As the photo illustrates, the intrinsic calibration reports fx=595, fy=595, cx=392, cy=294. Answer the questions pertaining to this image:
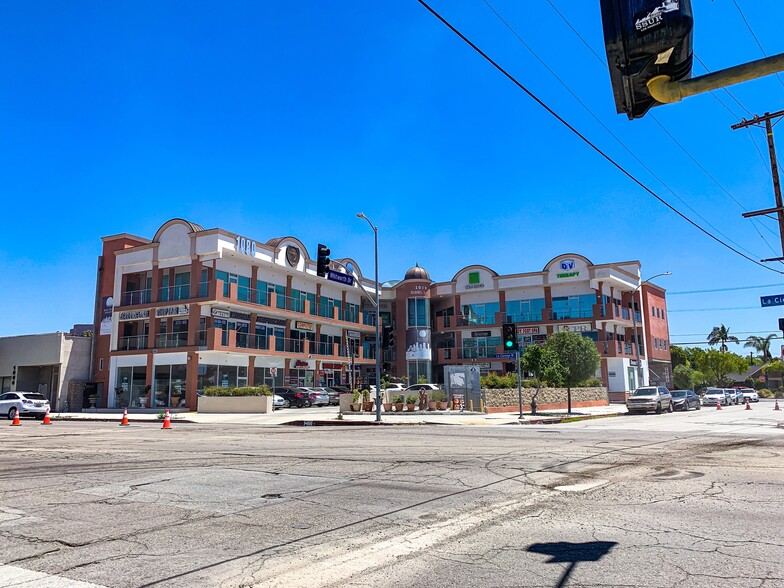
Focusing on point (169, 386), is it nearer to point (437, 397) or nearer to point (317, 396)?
point (317, 396)

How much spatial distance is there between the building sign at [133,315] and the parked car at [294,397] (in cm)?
1116

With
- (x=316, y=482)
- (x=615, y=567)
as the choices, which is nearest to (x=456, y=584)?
(x=615, y=567)

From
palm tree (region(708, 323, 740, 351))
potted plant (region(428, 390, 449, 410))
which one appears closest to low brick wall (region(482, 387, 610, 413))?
potted plant (region(428, 390, 449, 410))

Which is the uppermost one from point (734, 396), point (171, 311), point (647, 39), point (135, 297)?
point (135, 297)

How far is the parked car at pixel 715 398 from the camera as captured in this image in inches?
1997

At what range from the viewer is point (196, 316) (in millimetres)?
40938

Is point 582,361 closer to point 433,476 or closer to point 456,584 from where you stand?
point 433,476

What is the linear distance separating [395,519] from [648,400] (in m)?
32.7

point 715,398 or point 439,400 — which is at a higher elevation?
point 439,400

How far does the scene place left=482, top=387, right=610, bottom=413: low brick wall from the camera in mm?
35062

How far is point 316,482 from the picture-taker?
9836mm

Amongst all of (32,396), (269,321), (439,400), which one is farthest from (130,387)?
(439,400)

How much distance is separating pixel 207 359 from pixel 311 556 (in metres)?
37.7

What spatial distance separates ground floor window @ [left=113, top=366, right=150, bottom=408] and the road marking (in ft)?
129
